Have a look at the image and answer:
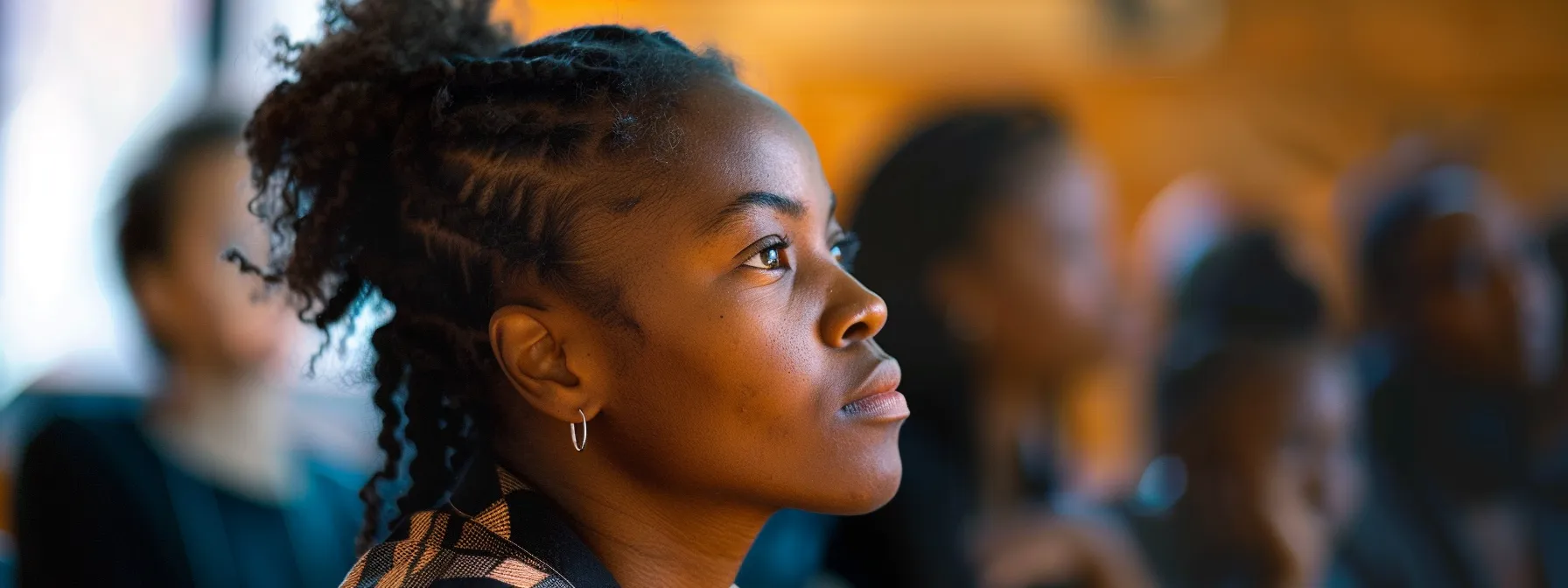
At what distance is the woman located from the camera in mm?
878

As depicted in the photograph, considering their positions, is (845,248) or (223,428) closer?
(845,248)

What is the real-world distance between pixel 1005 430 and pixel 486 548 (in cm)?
127

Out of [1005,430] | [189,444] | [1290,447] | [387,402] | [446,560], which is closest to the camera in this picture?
[446,560]

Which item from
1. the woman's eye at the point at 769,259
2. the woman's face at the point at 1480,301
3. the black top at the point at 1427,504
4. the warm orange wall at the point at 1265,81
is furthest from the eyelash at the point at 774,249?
the warm orange wall at the point at 1265,81

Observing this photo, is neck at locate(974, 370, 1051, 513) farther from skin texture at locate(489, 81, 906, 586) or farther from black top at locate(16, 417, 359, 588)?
skin texture at locate(489, 81, 906, 586)

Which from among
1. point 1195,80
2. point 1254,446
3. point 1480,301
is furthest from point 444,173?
point 1195,80

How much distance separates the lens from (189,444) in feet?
5.27

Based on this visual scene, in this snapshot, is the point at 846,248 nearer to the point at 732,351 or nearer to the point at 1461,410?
the point at 732,351

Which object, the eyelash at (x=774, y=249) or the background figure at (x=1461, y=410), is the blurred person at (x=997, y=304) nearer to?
the background figure at (x=1461, y=410)

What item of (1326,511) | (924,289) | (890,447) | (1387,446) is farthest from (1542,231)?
(890,447)

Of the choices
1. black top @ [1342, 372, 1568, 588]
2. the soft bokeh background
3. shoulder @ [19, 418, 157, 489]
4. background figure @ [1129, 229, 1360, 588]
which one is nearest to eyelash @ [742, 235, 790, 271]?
shoulder @ [19, 418, 157, 489]

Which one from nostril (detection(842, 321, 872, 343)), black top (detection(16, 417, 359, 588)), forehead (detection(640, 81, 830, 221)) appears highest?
forehead (detection(640, 81, 830, 221))

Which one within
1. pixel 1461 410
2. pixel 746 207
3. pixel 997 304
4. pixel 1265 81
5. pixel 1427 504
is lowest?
pixel 1427 504

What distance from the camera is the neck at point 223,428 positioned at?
160cm
